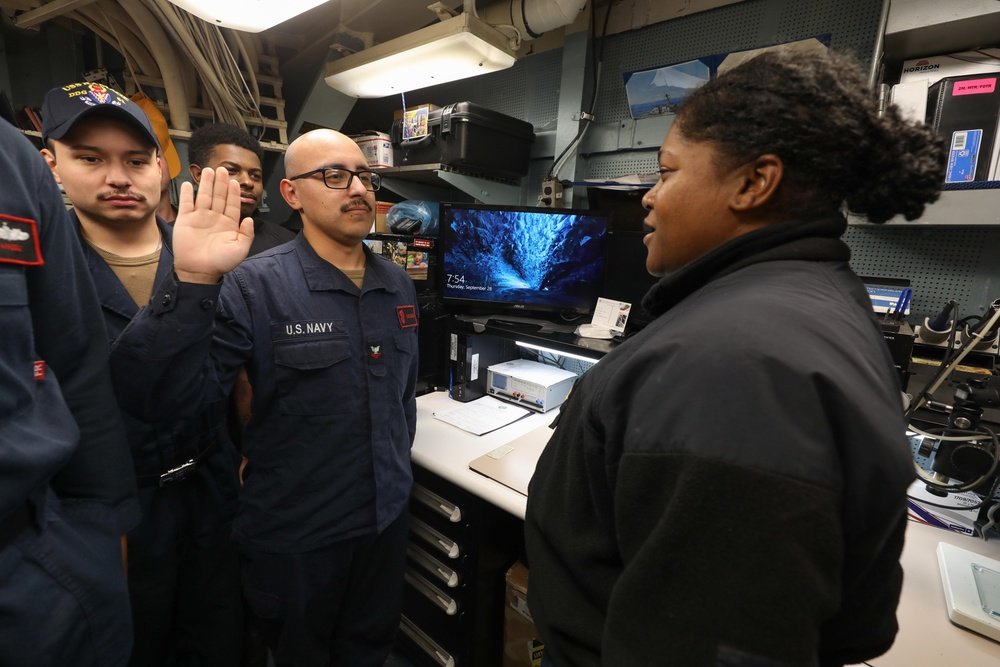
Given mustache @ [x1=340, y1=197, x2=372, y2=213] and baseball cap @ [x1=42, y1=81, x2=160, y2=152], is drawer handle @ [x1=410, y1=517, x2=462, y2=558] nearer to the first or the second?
mustache @ [x1=340, y1=197, x2=372, y2=213]

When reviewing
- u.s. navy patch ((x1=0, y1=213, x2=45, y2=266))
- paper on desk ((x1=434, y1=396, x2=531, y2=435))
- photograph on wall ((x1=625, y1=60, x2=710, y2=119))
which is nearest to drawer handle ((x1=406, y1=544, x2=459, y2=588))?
paper on desk ((x1=434, y1=396, x2=531, y2=435))

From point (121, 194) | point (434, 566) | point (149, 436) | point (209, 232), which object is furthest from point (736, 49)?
point (149, 436)

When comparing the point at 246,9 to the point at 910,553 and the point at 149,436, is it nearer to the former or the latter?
the point at 149,436

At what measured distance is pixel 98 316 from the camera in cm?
79

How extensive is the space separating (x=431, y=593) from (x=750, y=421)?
4.87 feet

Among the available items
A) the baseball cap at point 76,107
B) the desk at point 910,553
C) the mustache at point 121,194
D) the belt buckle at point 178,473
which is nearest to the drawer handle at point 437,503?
the desk at point 910,553

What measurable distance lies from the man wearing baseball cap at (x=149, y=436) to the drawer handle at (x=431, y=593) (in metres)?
0.55

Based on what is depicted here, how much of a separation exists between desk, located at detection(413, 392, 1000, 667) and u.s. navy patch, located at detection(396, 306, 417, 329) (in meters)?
0.45

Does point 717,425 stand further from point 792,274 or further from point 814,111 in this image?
point 814,111

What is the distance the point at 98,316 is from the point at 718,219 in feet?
3.37

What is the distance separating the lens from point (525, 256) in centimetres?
192

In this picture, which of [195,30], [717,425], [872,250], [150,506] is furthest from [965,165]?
[195,30]

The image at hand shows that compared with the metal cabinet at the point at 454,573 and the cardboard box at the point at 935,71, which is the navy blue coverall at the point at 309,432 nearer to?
the metal cabinet at the point at 454,573

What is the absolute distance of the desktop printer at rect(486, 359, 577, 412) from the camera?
6.34 ft
